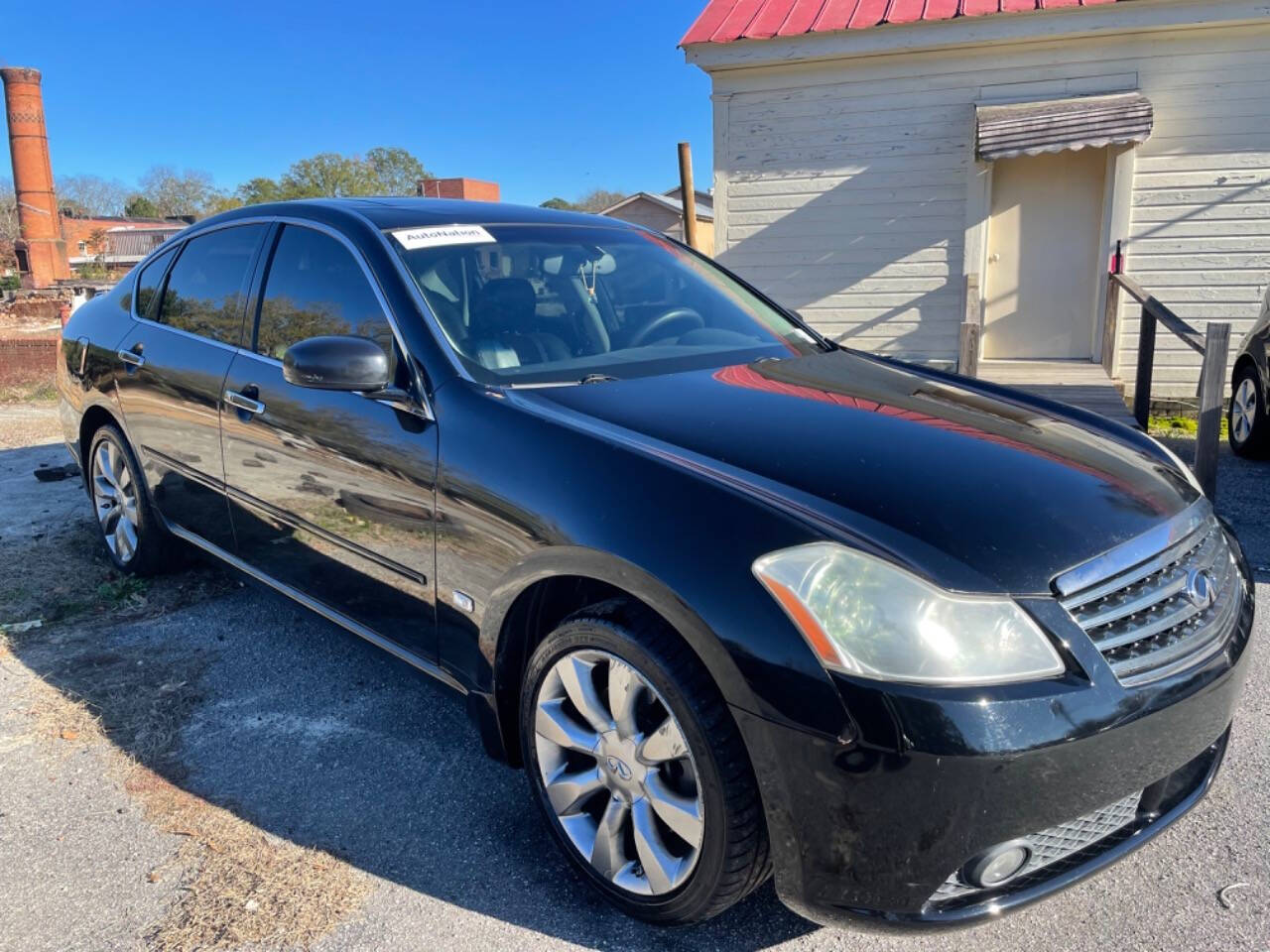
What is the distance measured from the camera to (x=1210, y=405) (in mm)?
5555

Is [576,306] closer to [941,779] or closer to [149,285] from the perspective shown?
[941,779]

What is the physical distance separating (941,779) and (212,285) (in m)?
3.38

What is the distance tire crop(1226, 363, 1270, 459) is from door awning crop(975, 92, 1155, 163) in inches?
91.9

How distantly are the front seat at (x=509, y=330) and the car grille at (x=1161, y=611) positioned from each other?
1674mm

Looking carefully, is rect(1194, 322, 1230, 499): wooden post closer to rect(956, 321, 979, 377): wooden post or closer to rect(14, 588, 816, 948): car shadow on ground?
rect(956, 321, 979, 377): wooden post

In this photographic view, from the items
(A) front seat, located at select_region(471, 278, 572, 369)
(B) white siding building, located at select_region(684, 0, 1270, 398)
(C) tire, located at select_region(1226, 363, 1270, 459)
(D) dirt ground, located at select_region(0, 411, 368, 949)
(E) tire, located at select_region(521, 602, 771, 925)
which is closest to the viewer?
(E) tire, located at select_region(521, 602, 771, 925)

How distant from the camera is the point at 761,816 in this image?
1992 millimetres

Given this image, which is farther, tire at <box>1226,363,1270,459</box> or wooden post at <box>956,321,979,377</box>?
wooden post at <box>956,321,979,377</box>

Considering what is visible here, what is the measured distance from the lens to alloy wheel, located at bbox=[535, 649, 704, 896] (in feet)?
6.97

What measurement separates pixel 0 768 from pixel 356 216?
7.01 ft

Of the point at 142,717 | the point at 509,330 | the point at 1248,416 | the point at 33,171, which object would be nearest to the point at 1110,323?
the point at 1248,416

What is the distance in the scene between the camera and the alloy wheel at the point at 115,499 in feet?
14.6

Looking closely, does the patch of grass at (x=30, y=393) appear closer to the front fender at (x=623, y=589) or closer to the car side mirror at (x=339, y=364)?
the car side mirror at (x=339, y=364)

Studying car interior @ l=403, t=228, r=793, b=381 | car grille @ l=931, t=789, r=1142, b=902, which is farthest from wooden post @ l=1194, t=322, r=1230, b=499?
car grille @ l=931, t=789, r=1142, b=902
